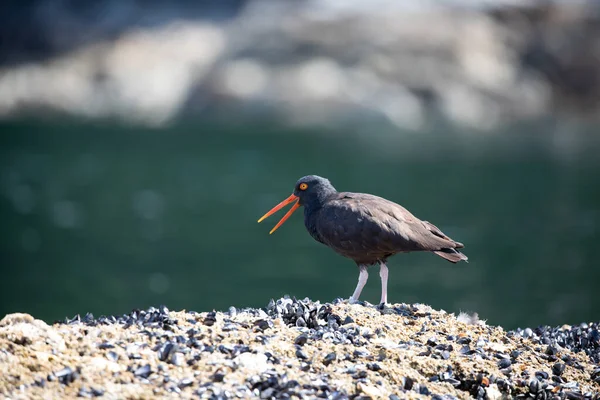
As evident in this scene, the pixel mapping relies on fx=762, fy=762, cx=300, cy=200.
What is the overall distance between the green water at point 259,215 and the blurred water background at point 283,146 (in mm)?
138

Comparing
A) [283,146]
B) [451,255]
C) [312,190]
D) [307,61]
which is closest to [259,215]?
[283,146]

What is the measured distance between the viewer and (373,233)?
838 centimetres

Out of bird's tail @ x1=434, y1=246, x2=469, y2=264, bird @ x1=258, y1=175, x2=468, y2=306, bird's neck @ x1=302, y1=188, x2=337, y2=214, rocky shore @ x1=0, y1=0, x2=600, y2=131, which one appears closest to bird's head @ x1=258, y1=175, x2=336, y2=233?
bird's neck @ x1=302, y1=188, x2=337, y2=214

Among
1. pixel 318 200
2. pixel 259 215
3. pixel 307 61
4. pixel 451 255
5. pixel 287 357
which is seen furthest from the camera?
pixel 307 61

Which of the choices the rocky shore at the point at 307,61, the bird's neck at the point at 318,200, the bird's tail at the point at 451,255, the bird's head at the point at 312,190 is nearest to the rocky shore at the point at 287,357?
the bird's tail at the point at 451,255

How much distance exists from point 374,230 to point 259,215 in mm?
25668

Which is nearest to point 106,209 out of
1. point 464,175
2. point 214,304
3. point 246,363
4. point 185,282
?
point 185,282

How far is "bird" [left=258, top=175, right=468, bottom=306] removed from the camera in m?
8.31

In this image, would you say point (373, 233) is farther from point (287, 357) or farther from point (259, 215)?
point (259, 215)

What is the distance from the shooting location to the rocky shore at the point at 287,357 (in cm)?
577

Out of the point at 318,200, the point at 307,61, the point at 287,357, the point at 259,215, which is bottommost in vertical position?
the point at 287,357

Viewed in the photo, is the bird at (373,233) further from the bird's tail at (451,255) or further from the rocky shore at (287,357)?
the rocky shore at (287,357)

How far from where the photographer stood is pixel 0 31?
5919 cm

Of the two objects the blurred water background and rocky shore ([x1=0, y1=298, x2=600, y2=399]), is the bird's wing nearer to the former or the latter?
rocky shore ([x1=0, y1=298, x2=600, y2=399])
